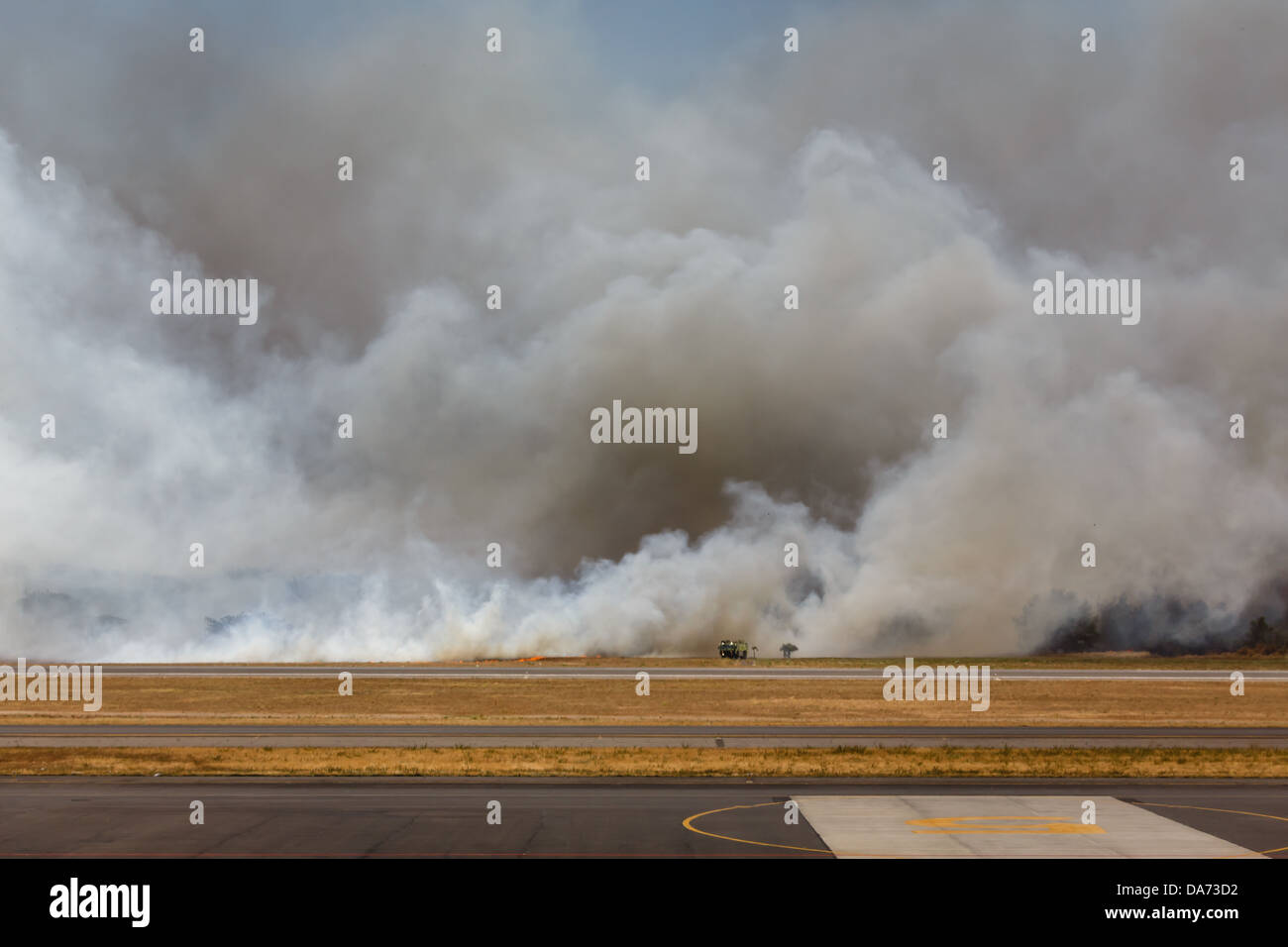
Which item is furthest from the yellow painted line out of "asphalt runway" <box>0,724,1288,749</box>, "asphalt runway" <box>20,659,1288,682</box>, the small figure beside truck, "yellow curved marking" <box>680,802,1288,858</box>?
the small figure beside truck

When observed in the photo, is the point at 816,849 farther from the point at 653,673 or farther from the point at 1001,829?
the point at 653,673

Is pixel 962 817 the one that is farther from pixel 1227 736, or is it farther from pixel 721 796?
Answer: pixel 1227 736

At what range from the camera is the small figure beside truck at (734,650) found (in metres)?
132

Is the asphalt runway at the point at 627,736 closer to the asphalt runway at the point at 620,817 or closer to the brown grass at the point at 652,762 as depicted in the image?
the brown grass at the point at 652,762

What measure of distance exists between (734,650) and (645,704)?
6361cm

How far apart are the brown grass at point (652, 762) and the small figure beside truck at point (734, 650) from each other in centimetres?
8734

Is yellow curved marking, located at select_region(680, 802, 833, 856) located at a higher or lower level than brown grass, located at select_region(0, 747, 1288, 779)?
higher

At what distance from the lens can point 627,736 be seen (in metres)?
47.7

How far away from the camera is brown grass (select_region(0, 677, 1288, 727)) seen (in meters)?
59.4

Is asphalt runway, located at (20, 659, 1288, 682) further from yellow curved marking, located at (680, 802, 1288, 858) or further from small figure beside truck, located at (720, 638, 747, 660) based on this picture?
yellow curved marking, located at (680, 802, 1288, 858)

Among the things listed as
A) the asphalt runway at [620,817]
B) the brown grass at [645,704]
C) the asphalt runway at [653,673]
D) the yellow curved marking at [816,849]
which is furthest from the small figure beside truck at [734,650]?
the yellow curved marking at [816,849]

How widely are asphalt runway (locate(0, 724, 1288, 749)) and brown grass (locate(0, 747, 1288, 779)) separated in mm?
2093
